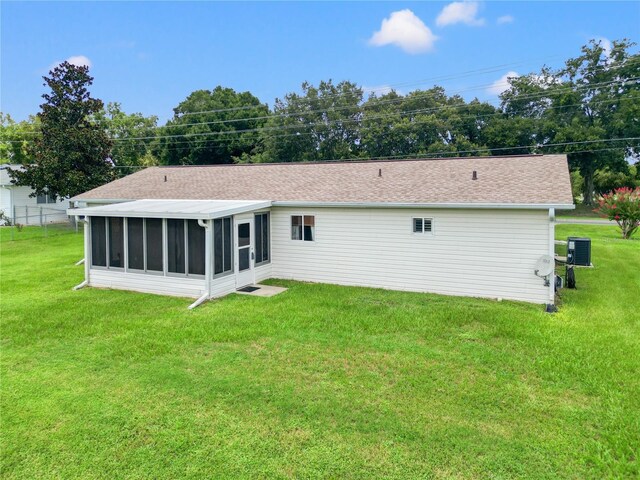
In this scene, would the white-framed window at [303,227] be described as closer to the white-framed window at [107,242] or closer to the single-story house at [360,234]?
the single-story house at [360,234]

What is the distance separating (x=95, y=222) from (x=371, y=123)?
3271 centimetres

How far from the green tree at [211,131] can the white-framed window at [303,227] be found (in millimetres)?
32902

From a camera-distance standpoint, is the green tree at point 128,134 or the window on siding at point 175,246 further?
the green tree at point 128,134

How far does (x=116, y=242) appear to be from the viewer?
11430 millimetres

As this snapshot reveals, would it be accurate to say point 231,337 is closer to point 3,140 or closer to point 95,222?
point 95,222

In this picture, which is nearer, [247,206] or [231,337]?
[231,337]

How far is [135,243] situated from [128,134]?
124 feet

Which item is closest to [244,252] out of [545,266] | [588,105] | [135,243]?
[135,243]

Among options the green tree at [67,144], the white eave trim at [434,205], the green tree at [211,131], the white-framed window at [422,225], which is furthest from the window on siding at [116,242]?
the green tree at [211,131]

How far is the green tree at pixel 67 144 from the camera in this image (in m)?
25.0

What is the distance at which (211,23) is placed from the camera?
66.6 feet

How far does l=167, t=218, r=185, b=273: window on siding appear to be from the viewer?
10.5 m

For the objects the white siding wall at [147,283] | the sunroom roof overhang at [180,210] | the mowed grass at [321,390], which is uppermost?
the sunroom roof overhang at [180,210]

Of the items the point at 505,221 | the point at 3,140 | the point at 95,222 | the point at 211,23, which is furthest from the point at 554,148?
the point at 3,140
